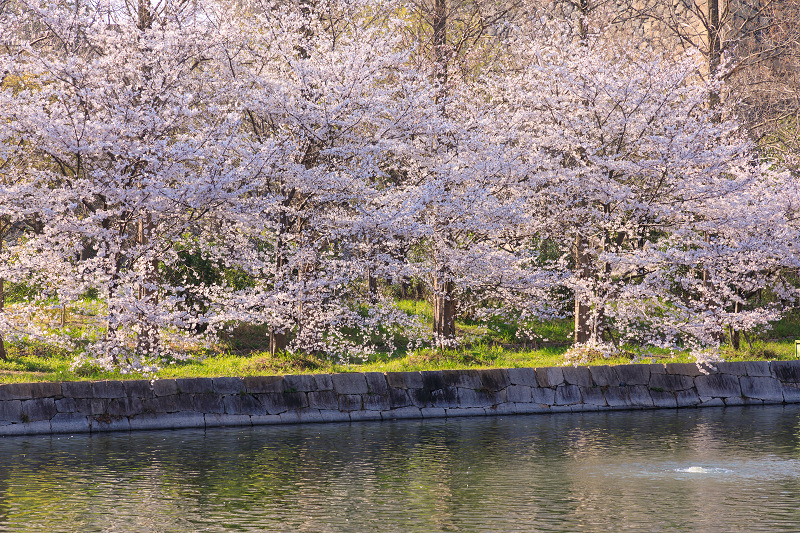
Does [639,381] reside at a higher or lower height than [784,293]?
lower

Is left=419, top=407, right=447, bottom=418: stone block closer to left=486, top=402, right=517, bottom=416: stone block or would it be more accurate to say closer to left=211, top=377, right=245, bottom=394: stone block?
left=486, top=402, right=517, bottom=416: stone block

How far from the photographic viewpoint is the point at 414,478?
10.8 metres

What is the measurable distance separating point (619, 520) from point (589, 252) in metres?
10.2

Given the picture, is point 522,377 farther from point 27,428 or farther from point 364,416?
point 27,428

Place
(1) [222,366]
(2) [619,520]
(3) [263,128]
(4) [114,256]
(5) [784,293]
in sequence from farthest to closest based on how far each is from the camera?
Result: (5) [784,293] < (3) [263,128] < (1) [222,366] < (4) [114,256] < (2) [619,520]

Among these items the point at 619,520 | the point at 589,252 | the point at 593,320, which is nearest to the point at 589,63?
the point at 589,252

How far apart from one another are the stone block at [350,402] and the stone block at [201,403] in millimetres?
2240

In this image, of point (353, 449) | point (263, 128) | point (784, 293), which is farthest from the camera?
point (784, 293)

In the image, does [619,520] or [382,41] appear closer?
[619,520]

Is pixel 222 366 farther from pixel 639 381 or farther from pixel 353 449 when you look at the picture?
pixel 639 381

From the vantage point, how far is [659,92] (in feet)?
60.0

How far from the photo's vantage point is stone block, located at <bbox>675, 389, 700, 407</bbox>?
1780cm

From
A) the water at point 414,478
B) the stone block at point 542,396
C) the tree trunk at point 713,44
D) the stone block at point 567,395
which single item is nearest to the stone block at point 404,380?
the water at point 414,478

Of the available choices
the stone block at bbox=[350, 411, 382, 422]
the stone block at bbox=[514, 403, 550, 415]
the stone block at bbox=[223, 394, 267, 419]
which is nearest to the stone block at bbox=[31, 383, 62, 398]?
the stone block at bbox=[223, 394, 267, 419]
